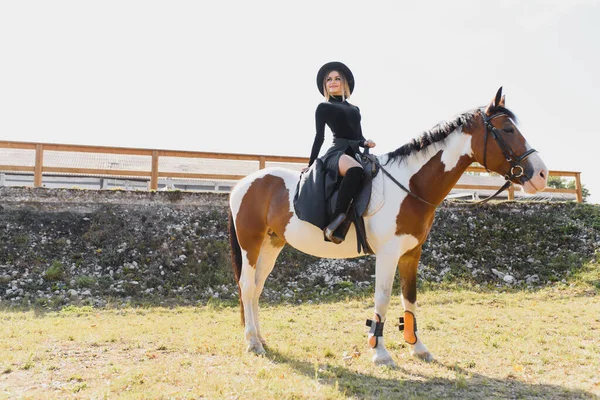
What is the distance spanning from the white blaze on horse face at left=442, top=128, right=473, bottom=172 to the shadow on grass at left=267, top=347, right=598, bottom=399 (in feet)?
Answer: 6.74

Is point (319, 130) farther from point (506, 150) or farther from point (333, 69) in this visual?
point (506, 150)

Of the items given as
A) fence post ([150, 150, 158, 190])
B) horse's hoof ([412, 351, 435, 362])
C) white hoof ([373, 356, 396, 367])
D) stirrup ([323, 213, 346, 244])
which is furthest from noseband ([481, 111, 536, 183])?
fence post ([150, 150, 158, 190])

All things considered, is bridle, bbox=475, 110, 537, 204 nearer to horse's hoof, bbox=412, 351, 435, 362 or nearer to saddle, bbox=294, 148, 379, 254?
saddle, bbox=294, 148, 379, 254

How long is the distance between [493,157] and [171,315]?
5.84 m

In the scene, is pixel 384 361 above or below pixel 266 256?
below

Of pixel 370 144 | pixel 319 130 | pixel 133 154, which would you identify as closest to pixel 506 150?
pixel 370 144

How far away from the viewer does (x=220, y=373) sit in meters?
4.13

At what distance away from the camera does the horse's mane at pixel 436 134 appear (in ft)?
15.1

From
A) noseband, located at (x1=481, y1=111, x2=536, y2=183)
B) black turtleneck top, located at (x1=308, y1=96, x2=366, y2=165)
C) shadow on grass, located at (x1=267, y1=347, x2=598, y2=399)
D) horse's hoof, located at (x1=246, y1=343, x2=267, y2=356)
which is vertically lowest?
horse's hoof, located at (x1=246, y1=343, x2=267, y2=356)

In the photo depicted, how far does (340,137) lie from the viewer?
4953 mm

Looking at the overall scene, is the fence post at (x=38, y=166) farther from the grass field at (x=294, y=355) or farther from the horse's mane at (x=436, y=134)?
the horse's mane at (x=436, y=134)

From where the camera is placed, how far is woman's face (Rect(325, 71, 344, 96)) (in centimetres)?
504

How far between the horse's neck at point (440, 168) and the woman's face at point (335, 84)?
1214mm

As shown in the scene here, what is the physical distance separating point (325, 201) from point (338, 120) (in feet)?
3.05
